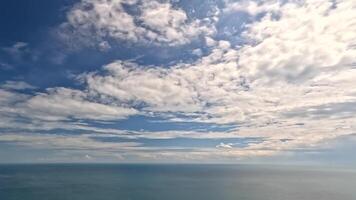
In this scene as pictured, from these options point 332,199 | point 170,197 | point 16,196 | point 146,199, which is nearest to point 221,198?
point 170,197

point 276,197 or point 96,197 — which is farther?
point 276,197

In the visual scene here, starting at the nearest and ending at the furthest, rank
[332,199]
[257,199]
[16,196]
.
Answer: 1. [16,196]
2. [257,199]
3. [332,199]

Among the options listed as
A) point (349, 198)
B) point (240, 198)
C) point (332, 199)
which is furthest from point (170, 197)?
point (349, 198)

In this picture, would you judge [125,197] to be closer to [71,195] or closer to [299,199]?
[71,195]

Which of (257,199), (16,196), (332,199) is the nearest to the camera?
(16,196)

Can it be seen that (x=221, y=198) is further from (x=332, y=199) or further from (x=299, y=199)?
(x=332, y=199)

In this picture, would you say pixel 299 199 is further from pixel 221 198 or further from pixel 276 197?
pixel 221 198

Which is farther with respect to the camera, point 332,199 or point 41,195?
point 332,199
